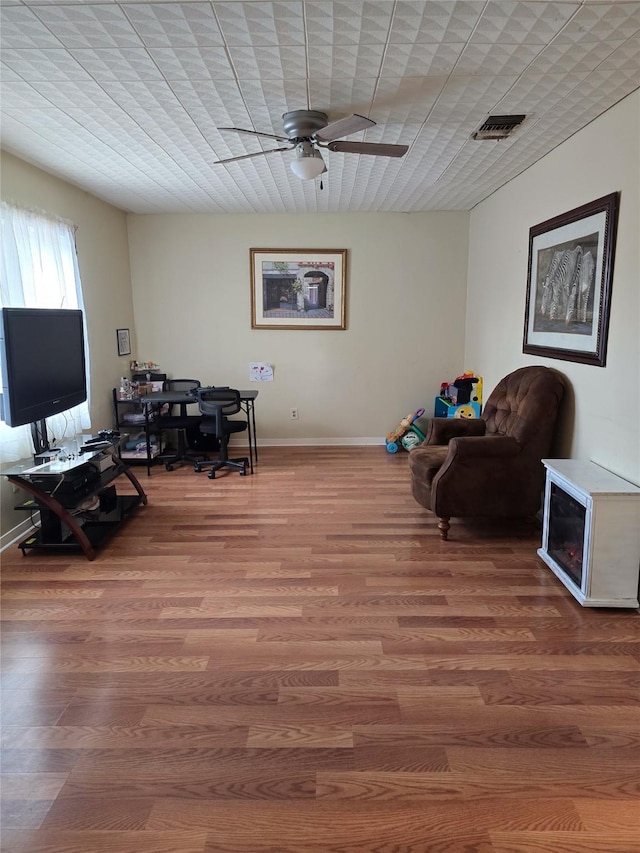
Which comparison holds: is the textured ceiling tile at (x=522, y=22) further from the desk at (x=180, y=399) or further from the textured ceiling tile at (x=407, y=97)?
the desk at (x=180, y=399)

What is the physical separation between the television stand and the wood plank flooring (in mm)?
128

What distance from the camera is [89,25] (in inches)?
80.4

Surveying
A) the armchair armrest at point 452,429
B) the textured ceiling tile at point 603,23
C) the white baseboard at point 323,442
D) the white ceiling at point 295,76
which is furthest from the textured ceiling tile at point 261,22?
the white baseboard at point 323,442

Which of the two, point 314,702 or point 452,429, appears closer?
point 314,702

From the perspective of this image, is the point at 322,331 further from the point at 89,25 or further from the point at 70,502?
the point at 89,25

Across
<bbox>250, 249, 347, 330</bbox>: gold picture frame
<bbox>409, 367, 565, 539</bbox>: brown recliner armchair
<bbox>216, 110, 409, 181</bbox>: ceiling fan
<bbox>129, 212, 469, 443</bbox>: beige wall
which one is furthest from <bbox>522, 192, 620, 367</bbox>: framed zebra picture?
<bbox>250, 249, 347, 330</bbox>: gold picture frame

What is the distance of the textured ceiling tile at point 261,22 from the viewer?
194 centimetres

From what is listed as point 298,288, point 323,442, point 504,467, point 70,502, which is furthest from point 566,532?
point 298,288

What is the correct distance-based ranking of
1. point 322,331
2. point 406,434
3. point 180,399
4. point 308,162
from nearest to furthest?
1. point 308,162
2. point 180,399
3. point 406,434
4. point 322,331

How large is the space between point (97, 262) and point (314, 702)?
4.33 metres

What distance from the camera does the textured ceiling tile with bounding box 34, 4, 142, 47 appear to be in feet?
6.37

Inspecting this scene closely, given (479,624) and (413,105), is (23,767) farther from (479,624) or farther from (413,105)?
(413,105)

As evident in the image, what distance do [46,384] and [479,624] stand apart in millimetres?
2944

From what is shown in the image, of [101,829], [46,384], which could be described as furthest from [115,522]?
[101,829]
